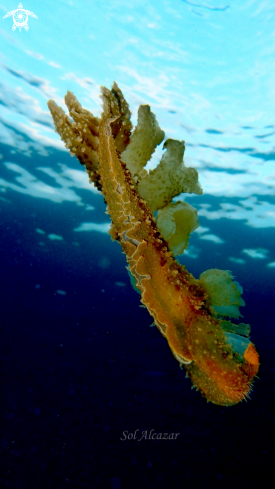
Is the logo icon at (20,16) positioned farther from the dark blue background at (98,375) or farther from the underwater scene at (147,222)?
the dark blue background at (98,375)

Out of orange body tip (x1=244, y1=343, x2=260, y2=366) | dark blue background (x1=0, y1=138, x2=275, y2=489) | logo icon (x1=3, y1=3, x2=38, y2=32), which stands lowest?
dark blue background (x1=0, y1=138, x2=275, y2=489)

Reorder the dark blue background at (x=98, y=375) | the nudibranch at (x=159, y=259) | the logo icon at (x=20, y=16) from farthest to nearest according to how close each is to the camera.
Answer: the dark blue background at (x=98, y=375)
the logo icon at (x=20, y=16)
the nudibranch at (x=159, y=259)

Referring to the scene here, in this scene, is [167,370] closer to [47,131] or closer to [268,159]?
[268,159]

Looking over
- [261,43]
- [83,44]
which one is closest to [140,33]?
[83,44]

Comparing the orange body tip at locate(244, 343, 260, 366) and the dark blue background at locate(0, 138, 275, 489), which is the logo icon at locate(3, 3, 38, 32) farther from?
the orange body tip at locate(244, 343, 260, 366)

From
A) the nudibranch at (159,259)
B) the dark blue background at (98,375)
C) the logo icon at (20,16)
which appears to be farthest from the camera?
the dark blue background at (98,375)

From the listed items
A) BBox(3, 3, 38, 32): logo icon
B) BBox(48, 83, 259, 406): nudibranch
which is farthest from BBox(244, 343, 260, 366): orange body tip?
BBox(3, 3, 38, 32): logo icon

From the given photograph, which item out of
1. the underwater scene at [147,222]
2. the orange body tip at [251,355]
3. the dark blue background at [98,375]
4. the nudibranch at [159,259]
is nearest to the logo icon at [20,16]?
the underwater scene at [147,222]
